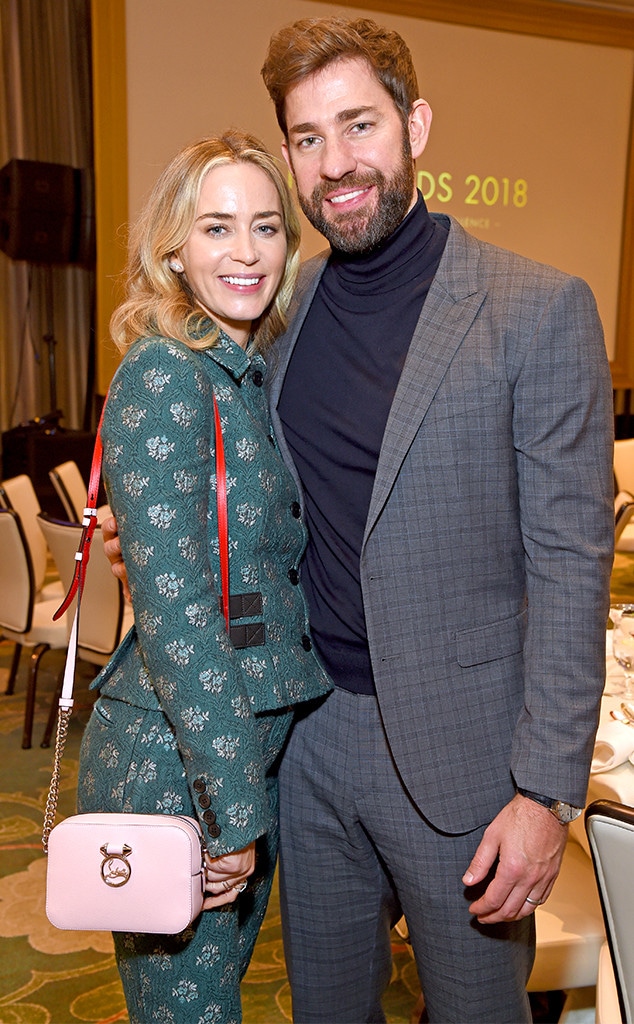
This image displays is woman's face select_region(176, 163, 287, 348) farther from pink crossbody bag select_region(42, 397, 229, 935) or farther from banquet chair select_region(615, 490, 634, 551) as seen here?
banquet chair select_region(615, 490, 634, 551)

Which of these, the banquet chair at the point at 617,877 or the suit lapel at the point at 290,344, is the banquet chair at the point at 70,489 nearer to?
the suit lapel at the point at 290,344

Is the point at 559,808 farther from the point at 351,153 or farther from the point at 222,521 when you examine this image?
the point at 351,153

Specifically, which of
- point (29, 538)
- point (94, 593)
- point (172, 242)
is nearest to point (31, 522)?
point (29, 538)

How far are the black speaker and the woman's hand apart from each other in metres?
7.01

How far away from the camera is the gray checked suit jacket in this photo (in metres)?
1.48

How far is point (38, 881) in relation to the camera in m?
3.10

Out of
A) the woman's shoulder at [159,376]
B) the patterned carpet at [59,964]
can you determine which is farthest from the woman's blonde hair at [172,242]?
the patterned carpet at [59,964]

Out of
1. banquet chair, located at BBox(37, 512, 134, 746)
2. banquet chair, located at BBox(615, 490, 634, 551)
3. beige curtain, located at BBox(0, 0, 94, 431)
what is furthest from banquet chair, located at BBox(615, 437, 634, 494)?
beige curtain, located at BBox(0, 0, 94, 431)

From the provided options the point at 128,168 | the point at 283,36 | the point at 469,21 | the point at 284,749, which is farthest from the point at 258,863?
the point at 469,21

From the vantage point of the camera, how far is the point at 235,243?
62.6 inches

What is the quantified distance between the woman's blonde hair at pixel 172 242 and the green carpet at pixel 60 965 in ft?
5.72

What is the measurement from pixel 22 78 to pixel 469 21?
375cm

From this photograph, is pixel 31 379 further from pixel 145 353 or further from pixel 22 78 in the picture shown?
pixel 145 353

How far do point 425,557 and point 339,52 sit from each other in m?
0.83
